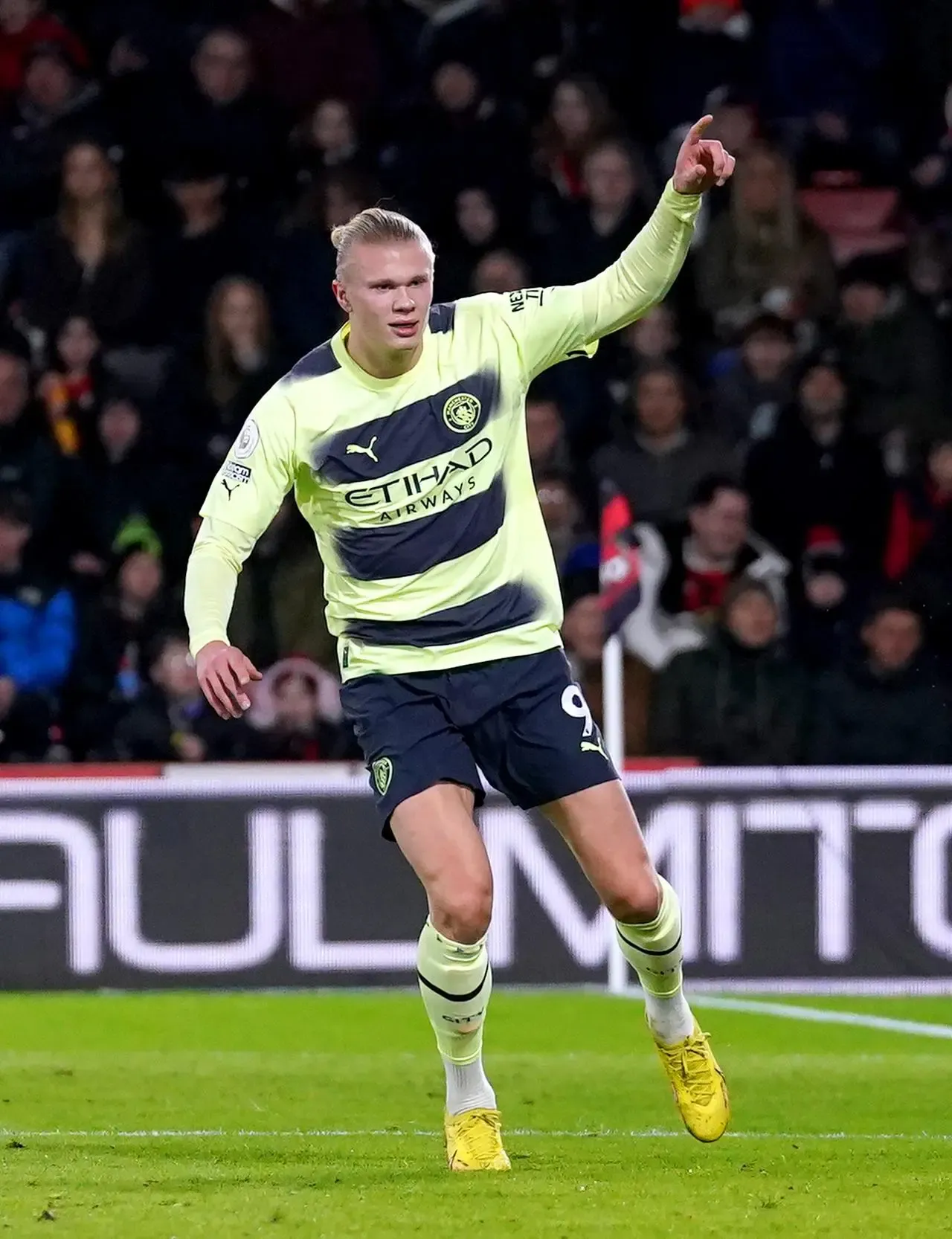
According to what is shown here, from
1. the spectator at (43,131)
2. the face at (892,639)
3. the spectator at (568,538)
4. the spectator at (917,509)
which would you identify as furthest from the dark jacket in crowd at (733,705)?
the spectator at (43,131)

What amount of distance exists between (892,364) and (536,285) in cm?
180

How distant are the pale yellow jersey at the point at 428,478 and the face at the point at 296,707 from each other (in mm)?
4595

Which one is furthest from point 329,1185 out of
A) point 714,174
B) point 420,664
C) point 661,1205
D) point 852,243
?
point 852,243

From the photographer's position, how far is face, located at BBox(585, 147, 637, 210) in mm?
11547

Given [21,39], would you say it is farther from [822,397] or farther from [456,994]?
[456,994]

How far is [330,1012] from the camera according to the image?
9102mm

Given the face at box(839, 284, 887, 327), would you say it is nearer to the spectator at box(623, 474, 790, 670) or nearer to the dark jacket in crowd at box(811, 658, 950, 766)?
the spectator at box(623, 474, 790, 670)

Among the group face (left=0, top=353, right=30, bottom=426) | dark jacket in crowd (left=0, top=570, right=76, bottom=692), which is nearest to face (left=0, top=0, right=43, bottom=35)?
face (left=0, top=353, right=30, bottom=426)

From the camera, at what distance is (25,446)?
1112 cm

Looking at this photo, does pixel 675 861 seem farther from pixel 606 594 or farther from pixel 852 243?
pixel 852 243

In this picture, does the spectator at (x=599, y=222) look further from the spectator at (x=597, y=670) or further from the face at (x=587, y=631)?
the face at (x=587, y=631)

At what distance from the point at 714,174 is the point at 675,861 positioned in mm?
4453

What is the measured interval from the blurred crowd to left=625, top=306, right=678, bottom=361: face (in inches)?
0.6

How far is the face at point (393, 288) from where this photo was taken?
5402 mm
